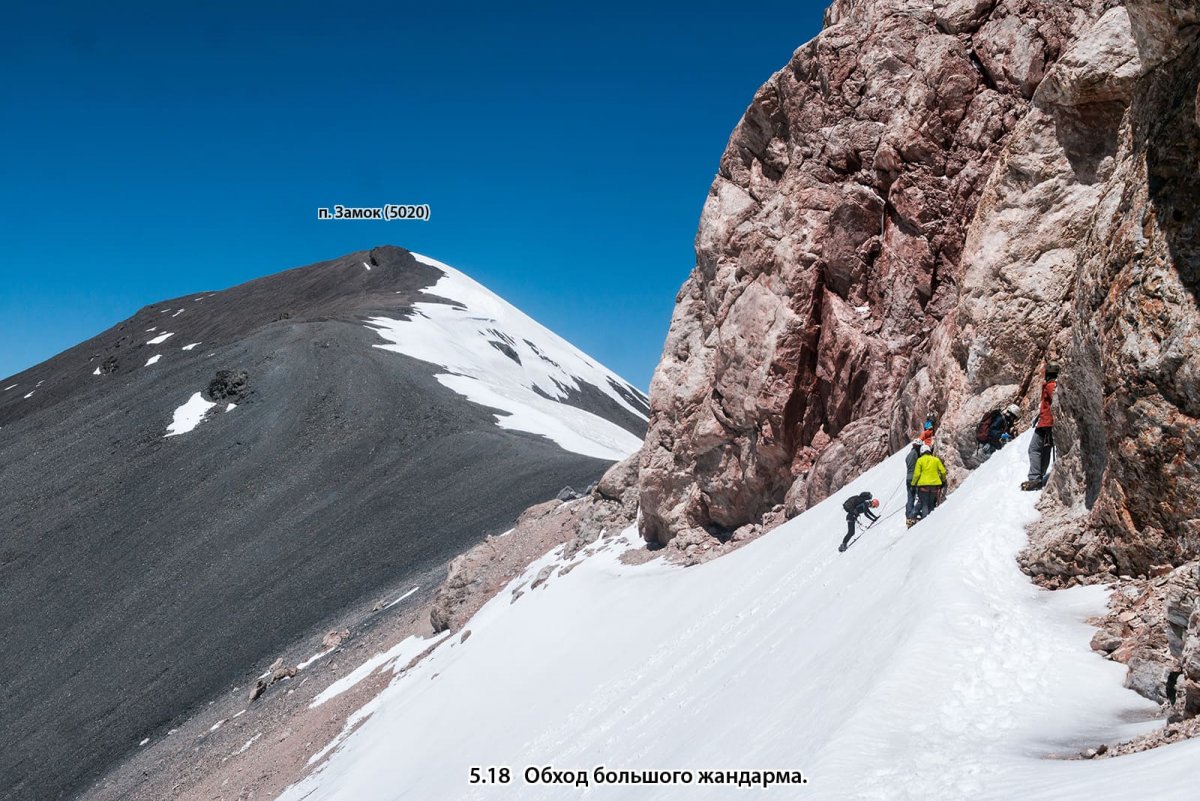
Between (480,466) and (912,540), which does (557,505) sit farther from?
(912,540)

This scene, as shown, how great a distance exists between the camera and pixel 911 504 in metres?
13.4

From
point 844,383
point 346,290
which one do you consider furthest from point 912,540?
point 346,290

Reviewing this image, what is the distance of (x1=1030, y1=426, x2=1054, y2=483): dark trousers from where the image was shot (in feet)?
34.8

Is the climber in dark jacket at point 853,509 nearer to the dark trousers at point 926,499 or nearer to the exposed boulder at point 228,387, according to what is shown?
the dark trousers at point 926,499

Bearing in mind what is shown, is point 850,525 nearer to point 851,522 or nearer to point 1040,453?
point 851,522

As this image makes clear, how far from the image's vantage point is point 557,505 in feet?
120

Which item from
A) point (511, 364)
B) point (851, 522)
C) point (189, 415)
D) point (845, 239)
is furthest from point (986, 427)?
point (511, 364)

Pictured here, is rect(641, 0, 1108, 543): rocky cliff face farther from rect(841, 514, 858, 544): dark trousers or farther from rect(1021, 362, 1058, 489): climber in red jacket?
rect(1021, 362, 1058, 489): climber in red jacket

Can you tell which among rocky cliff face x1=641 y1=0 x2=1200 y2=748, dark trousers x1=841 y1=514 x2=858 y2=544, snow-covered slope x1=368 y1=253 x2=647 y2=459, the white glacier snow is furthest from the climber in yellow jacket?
the white glacier snow

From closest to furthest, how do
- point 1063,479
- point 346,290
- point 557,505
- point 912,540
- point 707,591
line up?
point 1063,479
point 912,540
point 707,591
point 557,505
point 346,290

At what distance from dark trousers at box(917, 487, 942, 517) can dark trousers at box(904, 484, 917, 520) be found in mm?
72

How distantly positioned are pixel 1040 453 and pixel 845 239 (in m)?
10.4

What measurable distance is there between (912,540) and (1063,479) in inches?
104

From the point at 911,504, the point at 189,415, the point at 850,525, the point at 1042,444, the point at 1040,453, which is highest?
the point at 189,415
